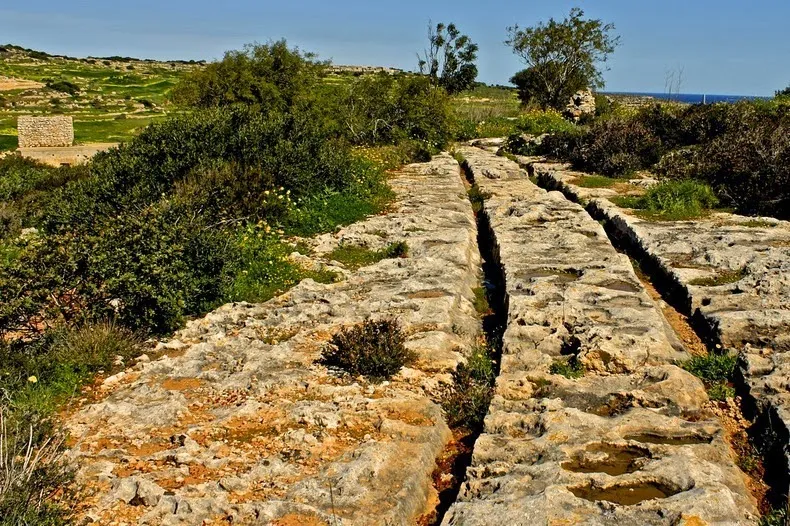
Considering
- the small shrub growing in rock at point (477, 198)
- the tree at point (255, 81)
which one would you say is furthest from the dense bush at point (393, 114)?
the small shrub growing in rock at point (477, 198)

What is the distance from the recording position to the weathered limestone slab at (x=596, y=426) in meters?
3.81

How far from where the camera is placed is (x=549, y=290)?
7621 millimetres

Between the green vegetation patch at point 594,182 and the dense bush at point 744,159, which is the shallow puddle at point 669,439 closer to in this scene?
the dense bush at point 744,159

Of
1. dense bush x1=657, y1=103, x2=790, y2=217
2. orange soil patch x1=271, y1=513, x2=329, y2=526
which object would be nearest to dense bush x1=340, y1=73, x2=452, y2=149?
dense bush x1=657, y1=103, x2=790, y2=217

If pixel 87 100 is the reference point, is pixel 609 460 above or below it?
below

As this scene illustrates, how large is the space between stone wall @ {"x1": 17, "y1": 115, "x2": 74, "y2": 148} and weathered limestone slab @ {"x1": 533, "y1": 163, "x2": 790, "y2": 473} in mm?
35274

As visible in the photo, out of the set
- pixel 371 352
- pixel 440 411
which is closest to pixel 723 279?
pixel 440 411

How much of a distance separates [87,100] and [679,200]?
214ft

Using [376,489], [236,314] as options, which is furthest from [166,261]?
[376,489]

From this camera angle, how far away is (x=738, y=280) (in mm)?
7832

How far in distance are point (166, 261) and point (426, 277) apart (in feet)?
10.1

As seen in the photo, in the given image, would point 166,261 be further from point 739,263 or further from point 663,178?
point 663,178

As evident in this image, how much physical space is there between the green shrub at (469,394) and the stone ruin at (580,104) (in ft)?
97.6

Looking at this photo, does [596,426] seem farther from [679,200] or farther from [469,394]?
[679,200]
